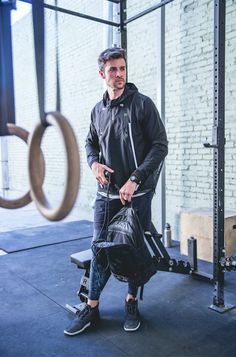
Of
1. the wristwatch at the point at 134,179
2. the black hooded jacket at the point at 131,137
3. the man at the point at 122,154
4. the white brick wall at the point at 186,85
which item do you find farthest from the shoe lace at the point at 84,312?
the white brick wall at the point at 186,85

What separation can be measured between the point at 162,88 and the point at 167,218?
142 cm

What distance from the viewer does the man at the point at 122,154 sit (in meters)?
1.89

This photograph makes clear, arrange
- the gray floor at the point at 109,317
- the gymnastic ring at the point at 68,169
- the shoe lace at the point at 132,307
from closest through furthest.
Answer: the gymnastic ring at the point at 68,169
the gray floor at the point at 109,317
the shoe lace at the point at 132,307

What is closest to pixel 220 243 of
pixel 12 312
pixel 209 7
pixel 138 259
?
pixel 138 259

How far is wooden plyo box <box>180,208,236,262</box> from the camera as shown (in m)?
3.07

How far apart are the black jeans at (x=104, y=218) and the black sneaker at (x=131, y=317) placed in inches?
2.1

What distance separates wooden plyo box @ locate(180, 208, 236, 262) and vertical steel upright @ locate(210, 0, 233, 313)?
894mm

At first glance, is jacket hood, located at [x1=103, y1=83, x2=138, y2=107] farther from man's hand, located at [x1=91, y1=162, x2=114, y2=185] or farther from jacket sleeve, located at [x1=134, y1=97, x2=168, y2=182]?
man's hand, located at [x1=91, y1=162, x2=114, y2=185]

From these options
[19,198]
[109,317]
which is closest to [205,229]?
[109,317]

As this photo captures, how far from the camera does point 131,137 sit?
1.89 meters

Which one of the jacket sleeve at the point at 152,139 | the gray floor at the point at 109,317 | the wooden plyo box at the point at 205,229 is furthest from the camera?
the wooden plyo box at the point at 205,229

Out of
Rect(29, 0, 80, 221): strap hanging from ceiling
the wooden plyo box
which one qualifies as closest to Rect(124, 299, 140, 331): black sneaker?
the wooden plyo box

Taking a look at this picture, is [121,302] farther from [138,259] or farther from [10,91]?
[10,91]

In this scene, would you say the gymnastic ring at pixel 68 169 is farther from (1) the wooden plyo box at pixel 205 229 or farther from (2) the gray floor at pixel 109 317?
(1) the wooden plyo box at pixel 205 229
